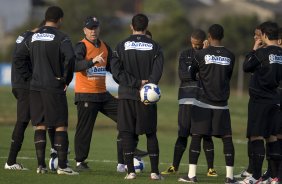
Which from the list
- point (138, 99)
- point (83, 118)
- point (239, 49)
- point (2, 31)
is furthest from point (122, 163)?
point (2, 31)

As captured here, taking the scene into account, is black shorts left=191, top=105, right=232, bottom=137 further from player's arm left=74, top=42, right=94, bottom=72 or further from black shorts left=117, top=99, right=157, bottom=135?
player's arm left=74, top=42, right=94, bottom=72

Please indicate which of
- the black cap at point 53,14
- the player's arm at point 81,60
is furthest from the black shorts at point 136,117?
the black cap at point 53,14

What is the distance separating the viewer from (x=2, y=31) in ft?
258

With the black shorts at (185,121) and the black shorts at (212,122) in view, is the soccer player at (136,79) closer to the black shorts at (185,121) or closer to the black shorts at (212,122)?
the black shorts at (212,122)

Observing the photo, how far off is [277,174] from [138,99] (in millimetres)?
2613

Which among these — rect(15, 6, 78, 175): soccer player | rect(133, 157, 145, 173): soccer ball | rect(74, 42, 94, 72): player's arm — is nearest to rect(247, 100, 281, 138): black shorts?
rect(133, 157, 145, 173): soccer ball

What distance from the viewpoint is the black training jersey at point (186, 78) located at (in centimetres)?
A: 1534

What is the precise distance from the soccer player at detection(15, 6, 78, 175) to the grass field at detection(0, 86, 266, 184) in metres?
0.51

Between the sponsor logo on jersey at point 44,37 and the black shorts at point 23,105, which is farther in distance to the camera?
the black shorts at point 23,105

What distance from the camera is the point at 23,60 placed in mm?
14469

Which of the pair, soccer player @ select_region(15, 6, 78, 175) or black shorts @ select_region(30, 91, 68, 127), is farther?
black shorts @ select_region(30, 91, 68, 127)

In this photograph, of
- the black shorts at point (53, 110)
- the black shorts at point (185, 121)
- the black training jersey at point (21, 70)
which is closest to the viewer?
the black shorts at point (53, 110)

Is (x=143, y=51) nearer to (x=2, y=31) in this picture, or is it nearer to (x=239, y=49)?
(x=239, y=49)

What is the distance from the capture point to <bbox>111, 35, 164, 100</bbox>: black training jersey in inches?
537
